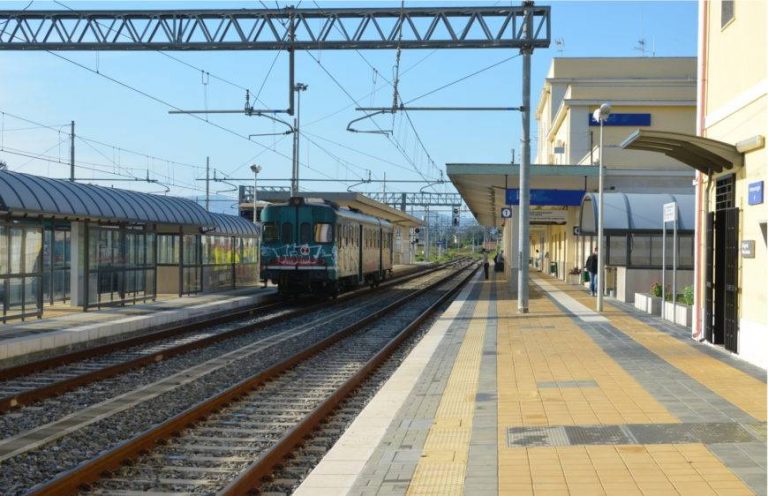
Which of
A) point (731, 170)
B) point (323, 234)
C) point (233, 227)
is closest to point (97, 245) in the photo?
point (323, 234)

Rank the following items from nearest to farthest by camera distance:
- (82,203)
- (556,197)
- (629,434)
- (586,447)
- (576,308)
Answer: (586,447) < (629,434) < (82,203) < (576,308) < (556,197)

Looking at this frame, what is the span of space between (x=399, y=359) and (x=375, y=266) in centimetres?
2163

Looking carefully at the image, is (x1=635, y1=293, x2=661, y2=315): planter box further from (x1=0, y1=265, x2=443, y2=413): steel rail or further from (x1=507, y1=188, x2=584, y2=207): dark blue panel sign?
(x1=507, y1=188, x2=584, y2=207): dark blue panel sign

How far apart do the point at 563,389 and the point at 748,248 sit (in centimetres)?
355

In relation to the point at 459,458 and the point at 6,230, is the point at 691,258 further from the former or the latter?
the point at 459,458

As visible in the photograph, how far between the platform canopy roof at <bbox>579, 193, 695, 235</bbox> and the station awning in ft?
42.8

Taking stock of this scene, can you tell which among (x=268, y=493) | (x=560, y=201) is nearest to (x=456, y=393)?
(x=268, y=493)

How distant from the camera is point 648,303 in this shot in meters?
20.8

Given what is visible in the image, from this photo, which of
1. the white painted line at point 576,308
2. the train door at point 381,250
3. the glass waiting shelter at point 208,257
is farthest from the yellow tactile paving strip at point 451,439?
the train door at point 381,250

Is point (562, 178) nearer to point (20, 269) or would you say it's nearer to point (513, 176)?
point (513, 176)

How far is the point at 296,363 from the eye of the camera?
13.9 metres

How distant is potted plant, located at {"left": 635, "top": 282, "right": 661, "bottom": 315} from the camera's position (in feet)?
65.9

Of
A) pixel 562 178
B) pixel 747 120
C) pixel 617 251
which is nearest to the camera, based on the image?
pixel 747 120

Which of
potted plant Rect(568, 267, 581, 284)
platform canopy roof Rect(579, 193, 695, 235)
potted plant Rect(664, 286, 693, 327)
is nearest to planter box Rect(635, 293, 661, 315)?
potted plant Rect(664, 286, 693, 327)
